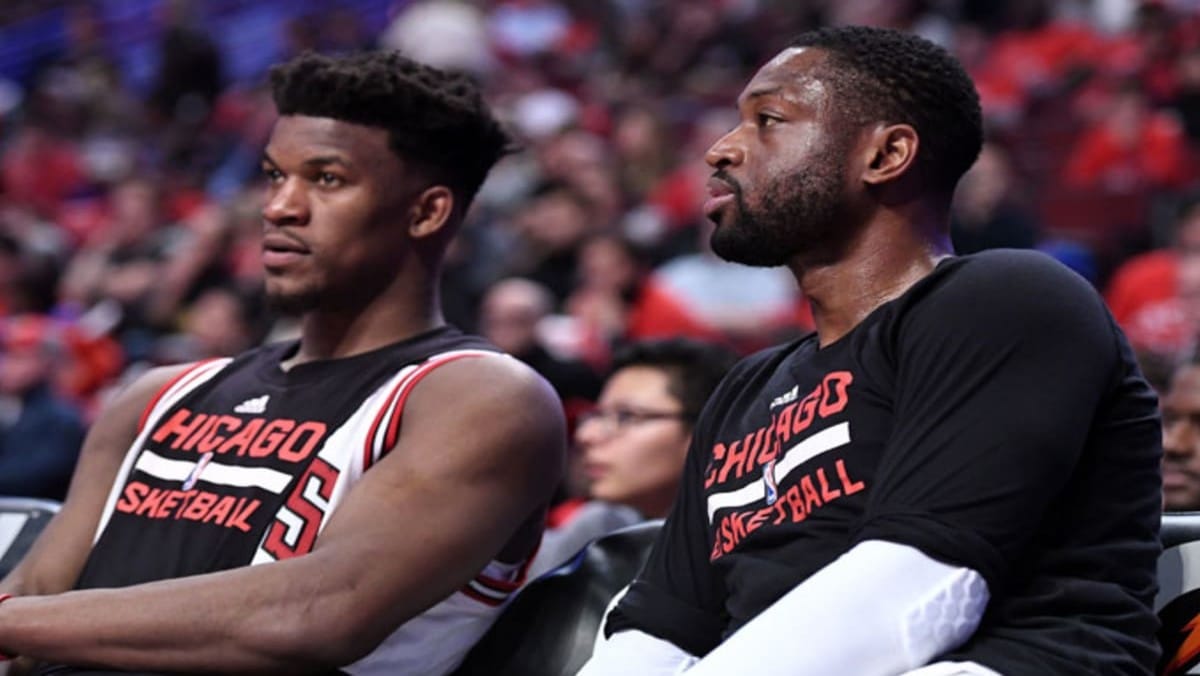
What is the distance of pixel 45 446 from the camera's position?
6402 mm

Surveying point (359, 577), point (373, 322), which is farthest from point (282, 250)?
point (359, 577)

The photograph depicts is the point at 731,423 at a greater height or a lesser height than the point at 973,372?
lesser

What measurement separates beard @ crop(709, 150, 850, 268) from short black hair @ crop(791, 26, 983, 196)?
107mm

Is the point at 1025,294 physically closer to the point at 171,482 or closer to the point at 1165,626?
the point at 1165,626

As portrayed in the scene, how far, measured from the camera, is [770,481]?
2.38 meters

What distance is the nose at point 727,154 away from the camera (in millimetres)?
2516

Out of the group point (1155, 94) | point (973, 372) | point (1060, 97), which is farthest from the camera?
point (1060, 97)

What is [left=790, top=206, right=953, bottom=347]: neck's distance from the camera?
2438mm

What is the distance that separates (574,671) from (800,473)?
75 cm

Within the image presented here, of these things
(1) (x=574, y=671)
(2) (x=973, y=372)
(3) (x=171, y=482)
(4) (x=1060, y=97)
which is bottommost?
(4) (x=1060, y=97)

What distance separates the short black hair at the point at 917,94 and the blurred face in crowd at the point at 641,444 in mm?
1721

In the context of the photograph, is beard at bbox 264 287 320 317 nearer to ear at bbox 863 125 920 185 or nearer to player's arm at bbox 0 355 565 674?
player's arm at bbox 0 355 565 674

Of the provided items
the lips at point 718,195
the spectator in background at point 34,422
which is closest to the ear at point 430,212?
the lips at point 718,195

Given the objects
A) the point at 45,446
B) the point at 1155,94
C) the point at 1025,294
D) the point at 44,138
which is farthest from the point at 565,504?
the point at 44,138
